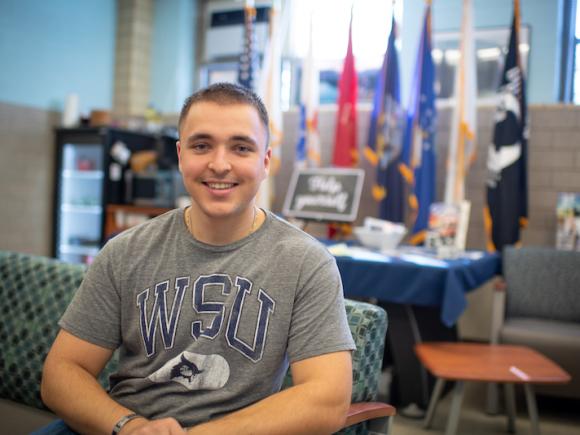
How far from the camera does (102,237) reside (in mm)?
5559

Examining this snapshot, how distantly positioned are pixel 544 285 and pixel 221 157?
2.77 metres

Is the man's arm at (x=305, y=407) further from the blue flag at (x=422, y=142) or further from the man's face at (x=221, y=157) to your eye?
the blue flag at (x=422, y=142)

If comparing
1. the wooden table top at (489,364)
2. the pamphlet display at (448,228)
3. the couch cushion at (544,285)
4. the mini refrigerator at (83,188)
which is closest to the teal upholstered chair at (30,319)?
the wooden table top at (489,364)

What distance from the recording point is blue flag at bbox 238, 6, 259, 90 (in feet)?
16.2

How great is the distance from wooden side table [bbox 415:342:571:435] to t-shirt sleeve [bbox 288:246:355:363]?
118 cm

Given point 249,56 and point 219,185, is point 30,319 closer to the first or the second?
point 219,185

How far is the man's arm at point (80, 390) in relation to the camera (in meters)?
1.21

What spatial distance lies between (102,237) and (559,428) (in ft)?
13.6

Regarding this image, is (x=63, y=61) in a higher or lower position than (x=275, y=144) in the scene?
higher

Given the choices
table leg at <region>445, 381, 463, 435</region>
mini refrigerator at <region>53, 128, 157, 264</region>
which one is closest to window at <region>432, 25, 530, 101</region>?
mini refrigerator at <region>53, 128, 157, 264</region>

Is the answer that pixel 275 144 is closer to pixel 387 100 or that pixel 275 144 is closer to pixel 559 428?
pixel 387 100

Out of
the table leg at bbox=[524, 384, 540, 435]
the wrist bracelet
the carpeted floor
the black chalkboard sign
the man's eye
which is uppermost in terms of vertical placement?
the man's eye

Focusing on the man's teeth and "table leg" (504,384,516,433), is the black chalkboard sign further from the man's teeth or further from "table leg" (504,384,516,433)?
the man's teeth

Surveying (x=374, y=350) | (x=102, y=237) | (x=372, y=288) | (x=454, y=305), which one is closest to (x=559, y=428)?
(x=454, y=305)
